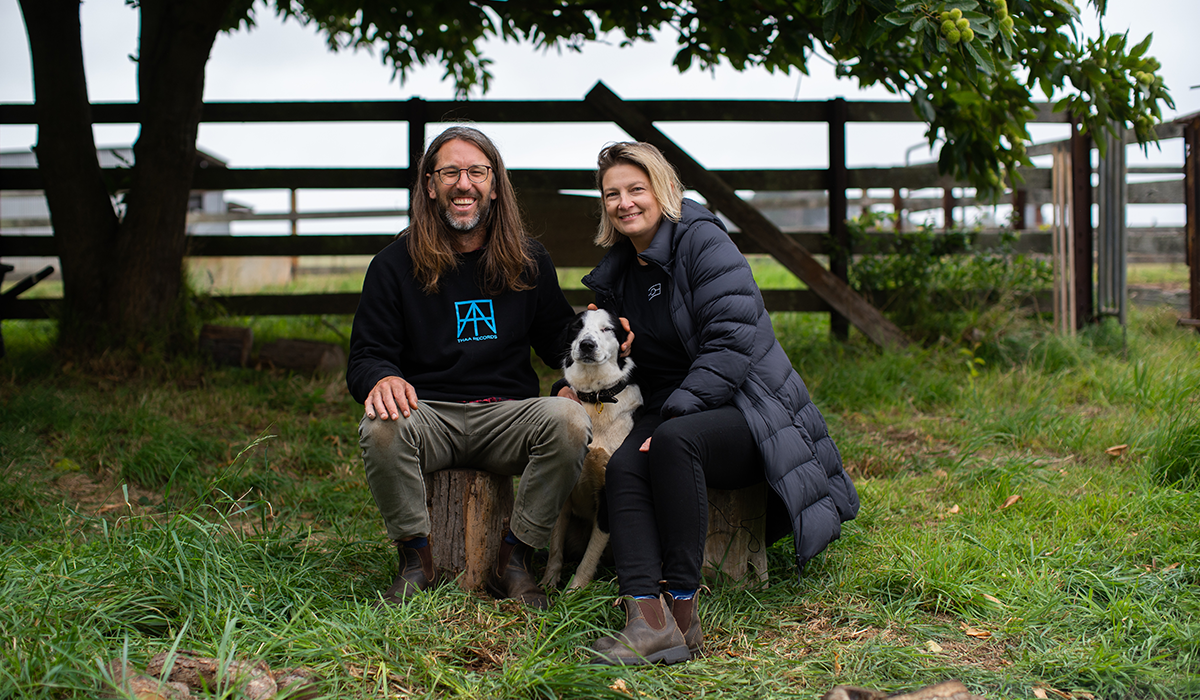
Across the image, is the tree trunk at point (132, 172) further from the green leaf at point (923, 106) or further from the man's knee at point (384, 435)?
the green leaf at point (923, 106)

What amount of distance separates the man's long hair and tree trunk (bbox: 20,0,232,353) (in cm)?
317

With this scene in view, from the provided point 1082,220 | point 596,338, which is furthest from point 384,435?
point 1082,220

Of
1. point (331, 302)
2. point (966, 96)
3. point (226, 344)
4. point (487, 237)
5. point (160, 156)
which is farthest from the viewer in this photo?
point (331, 302)

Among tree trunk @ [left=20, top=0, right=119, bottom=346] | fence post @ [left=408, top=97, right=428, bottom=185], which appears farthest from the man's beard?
tree trunk @ [left=20, top=0, right=119, bottom=346]

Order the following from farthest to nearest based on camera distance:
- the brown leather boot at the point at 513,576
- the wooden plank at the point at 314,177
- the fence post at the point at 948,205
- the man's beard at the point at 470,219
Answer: the fence post at the point at 948,205
the wooden plank at the point at 314,177
the man's beard at the point at 470,219
the brown leather boot at the point at 513,576

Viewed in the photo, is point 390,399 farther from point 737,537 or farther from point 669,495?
point 737,537

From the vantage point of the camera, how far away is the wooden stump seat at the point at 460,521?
2674 millimetres

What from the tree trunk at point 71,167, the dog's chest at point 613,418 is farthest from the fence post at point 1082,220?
the tree trunk at point 71,167

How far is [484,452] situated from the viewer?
267 cm

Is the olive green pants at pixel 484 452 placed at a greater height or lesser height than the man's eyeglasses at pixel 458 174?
lesser

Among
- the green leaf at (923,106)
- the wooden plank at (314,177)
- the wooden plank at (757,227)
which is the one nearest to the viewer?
the green leaf at (923,106)

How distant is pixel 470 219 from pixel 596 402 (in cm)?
79

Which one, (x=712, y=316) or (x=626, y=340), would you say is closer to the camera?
(x=712, y=316)

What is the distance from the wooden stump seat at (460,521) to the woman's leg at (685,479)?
65cm
